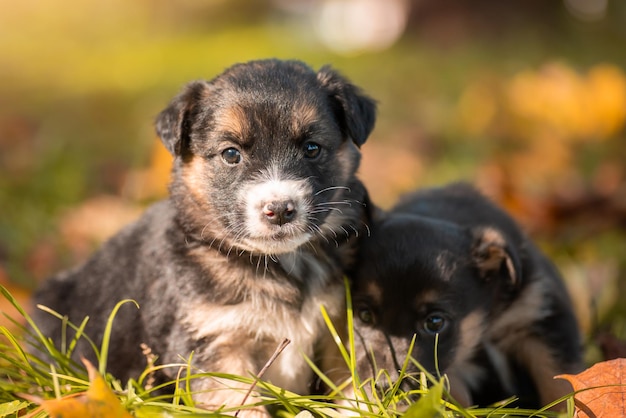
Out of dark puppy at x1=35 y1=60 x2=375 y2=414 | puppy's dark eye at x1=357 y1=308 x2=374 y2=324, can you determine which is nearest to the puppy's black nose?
dark puppy at x1=35 y1=60 x2=375 y2=414

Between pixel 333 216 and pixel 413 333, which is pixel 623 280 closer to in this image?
pixel 413 333

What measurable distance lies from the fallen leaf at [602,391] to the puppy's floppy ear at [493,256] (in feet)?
3.63

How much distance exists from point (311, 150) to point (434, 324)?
119 cm

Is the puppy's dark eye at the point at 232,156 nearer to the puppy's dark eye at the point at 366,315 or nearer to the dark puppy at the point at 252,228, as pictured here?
the dark puppy at the point at 252,228

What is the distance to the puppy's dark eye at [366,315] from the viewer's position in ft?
14.5

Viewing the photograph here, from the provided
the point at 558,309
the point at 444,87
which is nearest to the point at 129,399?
the point at 558,309

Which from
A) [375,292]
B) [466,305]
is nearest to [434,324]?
[466,305]

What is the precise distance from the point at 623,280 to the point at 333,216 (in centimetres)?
257

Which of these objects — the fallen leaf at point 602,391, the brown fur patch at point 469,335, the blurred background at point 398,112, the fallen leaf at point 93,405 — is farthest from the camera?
the blurred background at point 398,112

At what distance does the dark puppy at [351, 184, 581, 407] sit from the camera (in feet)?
14.2

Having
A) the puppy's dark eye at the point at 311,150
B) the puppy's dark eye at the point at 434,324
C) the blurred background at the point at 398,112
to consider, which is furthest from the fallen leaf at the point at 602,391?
the puppy's dark eye at the point at 311,150

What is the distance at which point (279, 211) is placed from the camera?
382 centimetres

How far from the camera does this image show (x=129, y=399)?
3.55 m

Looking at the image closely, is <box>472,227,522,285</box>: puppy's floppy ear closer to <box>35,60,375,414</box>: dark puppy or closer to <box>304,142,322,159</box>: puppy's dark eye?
<box>35,60,375,414</box>: dark puppy
